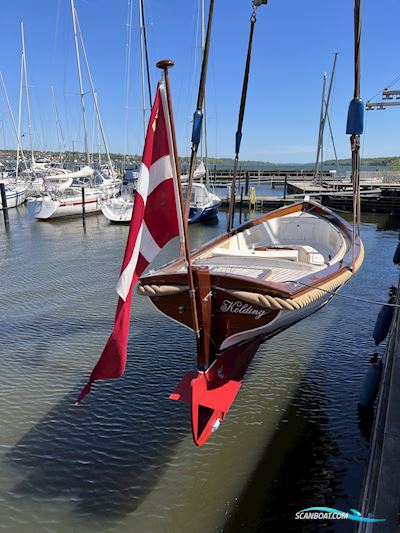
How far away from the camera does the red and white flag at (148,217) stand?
450 cm

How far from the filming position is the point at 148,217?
15.6ft

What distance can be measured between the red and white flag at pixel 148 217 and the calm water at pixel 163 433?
174 centimetres

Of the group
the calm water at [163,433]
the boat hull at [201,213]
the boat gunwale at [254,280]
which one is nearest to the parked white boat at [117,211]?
the boat hull at [201,213]

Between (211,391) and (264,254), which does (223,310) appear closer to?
(211,391)

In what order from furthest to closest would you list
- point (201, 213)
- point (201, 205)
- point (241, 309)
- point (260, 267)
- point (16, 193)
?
point (16, 193) → point (201, 205) → point (201, 213) → point (260, 267) → point (241, 309)

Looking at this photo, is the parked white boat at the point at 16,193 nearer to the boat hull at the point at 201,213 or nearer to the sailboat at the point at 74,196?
the sailboat at the point at 74,196

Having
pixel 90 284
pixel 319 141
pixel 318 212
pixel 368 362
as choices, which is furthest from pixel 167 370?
pixel 319 141

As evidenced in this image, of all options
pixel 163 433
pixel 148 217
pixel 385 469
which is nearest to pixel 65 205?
pixel 163 433

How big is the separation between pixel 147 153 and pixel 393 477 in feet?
13.9

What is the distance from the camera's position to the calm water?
4.92m

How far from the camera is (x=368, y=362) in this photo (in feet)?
28.0

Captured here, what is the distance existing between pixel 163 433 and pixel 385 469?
10.6ft

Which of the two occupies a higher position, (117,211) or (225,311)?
(225,311)

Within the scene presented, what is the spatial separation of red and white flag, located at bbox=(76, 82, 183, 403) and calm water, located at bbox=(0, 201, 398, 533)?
1.74 metres
